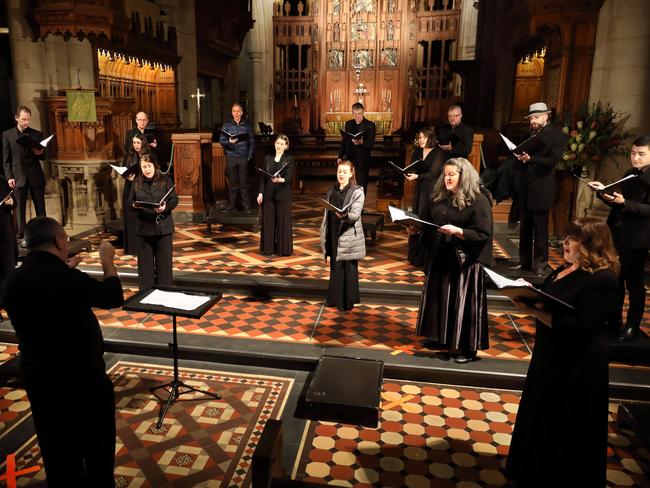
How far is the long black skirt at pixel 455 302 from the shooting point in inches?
171

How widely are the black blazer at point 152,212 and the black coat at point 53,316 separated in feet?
8.41

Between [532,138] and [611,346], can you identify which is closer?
[611,346]

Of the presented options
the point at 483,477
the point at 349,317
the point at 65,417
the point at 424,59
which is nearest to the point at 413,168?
the point at 349,317

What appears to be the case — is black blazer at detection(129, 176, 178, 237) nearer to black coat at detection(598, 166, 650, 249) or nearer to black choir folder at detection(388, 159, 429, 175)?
black choir folder at detection(388, 159, 429, 175)

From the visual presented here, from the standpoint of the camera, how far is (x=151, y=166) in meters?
5.13

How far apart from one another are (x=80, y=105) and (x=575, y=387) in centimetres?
774

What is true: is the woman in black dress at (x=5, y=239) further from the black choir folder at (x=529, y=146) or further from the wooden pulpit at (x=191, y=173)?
the black choir folder at (x=529, y=146)

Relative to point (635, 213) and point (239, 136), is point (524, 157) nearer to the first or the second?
point (635, 213)

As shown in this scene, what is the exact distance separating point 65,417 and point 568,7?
8149mm

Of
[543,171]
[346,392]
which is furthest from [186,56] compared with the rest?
[346,392]

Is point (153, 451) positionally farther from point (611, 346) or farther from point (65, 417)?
point (611, 346)

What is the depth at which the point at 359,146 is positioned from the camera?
8.34 metres

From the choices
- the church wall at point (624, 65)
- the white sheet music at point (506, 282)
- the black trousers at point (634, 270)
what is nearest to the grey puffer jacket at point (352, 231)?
the black trousers at point (634, 270)

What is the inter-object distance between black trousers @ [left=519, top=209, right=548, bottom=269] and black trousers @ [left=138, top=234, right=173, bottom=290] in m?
3.88
